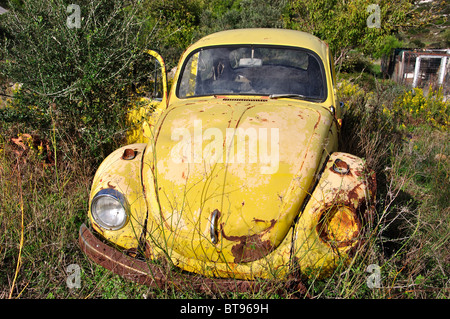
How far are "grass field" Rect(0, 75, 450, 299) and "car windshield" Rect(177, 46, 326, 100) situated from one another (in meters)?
1.31

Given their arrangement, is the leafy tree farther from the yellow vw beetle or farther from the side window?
the yellow vw beetle

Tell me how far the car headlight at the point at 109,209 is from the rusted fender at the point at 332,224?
49.2 inches

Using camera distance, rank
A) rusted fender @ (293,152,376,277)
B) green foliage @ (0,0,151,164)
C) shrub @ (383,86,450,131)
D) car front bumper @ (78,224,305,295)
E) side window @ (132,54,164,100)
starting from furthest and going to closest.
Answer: shrub @ (383,86,450,131), side window @ (132,54,164,100), green foliage @ (0,0,151,164), rusted fender @ (293,152,376,277), car front bumper @ (78,224,305,295)

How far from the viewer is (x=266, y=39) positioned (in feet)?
12.8

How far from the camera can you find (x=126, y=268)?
2.43 meters

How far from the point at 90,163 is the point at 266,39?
8.19ft

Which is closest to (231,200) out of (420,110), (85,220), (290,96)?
(290,96)

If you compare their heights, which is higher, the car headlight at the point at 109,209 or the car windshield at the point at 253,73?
the car windshield at the point at 253,73

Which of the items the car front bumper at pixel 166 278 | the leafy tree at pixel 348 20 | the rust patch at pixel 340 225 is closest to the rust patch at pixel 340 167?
the rust patch at pixel 340 225

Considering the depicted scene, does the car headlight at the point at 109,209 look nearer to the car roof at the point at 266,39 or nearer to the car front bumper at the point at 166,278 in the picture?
the car front bumper at the point at 166,278

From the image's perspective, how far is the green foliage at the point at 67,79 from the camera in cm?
423

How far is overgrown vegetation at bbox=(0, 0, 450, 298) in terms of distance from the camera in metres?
2.61

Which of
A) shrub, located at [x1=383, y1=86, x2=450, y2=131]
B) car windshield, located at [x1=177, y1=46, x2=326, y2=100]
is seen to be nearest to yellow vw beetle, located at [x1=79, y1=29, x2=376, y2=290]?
car windshield, located at [x1=177, y1=46, x2=326, y2=100]

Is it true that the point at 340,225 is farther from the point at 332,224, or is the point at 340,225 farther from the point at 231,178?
the point at 231,178
